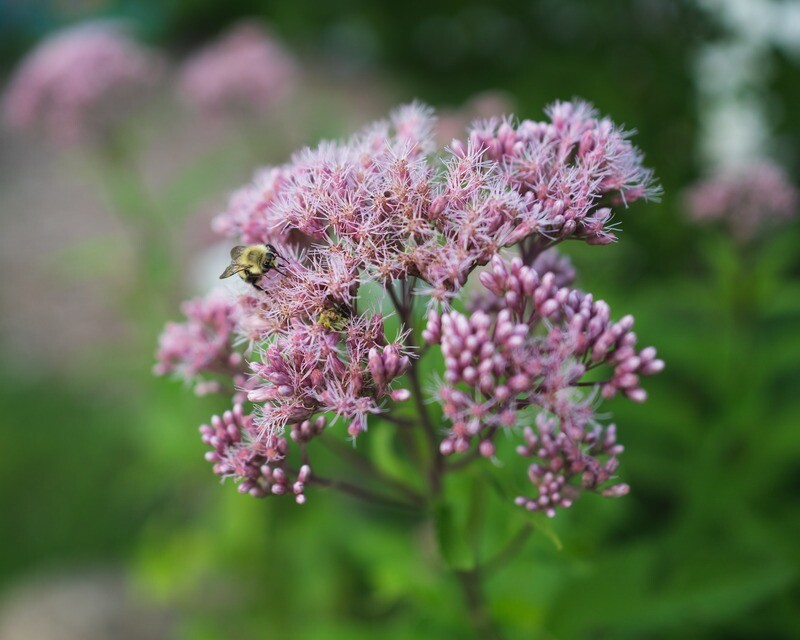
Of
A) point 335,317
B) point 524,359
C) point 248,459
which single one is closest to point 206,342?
point 248,459

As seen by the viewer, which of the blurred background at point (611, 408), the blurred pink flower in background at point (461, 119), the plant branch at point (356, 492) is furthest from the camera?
the blurred pink flower in background at point (461, 119)

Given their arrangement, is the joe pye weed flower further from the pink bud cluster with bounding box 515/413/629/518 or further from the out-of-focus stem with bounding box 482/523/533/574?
the out-of-focus stem with bounding box 482/523/533/574

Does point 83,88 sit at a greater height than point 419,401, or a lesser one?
greater

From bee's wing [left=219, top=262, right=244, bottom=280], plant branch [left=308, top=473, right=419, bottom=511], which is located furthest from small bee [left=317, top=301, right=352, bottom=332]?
plant branch [left=308, top=473, right=419, bottom=511]

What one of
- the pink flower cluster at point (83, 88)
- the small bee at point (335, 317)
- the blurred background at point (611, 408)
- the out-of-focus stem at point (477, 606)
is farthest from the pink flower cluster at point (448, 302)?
the pink flower cluster at point (83, 88)

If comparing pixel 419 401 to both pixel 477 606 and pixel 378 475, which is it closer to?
pixel 378 475

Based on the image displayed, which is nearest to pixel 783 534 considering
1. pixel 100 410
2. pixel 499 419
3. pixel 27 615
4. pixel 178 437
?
pixel 499 419

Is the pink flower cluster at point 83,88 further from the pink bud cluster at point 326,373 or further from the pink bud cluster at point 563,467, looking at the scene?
the pink bud cluster at point 563,467
